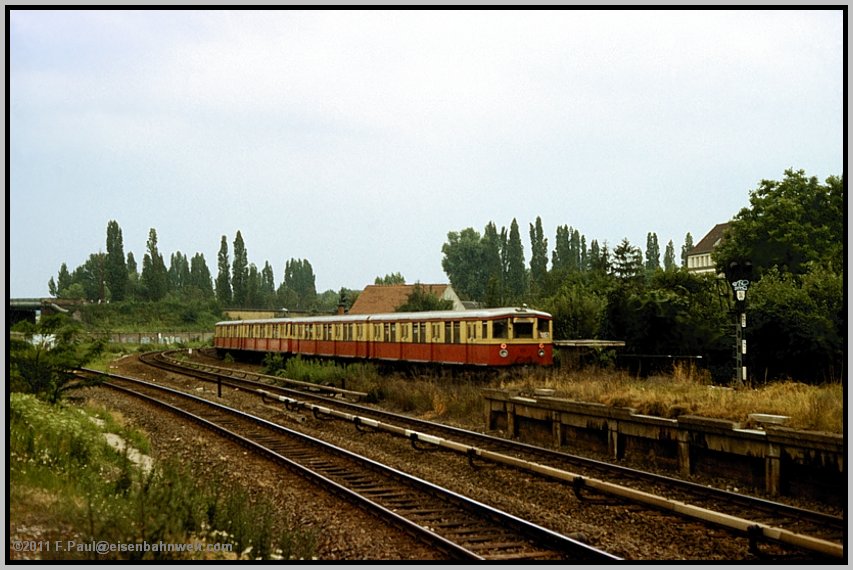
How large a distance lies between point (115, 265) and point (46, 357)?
258 feet

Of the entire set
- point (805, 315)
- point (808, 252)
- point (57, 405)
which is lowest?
point (57, 405)

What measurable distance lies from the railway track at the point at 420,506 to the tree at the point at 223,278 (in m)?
87.5

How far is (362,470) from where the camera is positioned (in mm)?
11578

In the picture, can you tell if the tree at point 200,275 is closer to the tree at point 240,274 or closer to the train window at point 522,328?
the tree at point 240,274

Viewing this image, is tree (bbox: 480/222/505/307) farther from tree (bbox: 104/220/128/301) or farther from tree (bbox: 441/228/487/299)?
tree (bbox: 104/220/128/301)

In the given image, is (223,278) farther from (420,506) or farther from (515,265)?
(420,506)

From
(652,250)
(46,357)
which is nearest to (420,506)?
(46,357)

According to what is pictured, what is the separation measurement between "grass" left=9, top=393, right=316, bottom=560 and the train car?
1285cm

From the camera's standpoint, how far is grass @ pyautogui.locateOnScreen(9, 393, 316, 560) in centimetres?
627

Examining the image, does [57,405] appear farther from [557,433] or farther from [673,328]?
[673,328]

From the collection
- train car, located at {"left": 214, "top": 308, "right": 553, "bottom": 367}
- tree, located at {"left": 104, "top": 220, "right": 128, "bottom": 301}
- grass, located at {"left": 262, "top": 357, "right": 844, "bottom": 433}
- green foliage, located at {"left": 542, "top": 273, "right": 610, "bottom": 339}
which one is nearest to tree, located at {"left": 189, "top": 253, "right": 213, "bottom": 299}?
tree, located at {"left": 104, "top": 220, "right": 128, "bottom": 301}

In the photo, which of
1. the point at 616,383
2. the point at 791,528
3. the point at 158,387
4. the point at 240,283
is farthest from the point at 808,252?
the point at 240,283

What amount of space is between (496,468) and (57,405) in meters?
7.86

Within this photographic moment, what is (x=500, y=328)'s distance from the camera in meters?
22.7
